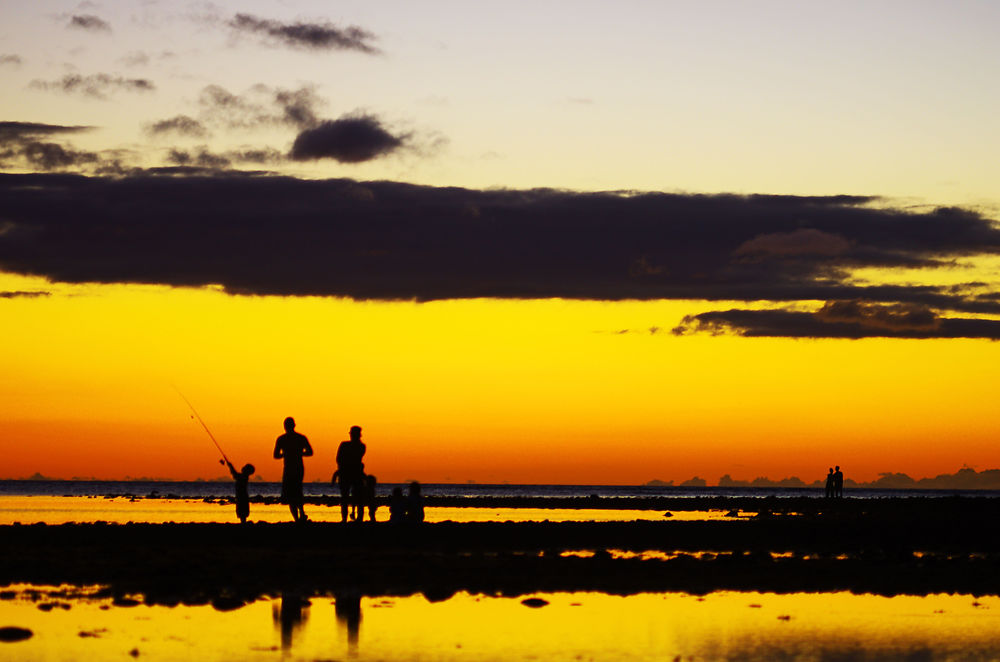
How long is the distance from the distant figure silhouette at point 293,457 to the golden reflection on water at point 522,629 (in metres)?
11.5

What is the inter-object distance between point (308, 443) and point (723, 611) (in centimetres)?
1441

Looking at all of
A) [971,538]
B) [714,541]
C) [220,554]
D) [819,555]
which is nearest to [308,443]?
[220,554]

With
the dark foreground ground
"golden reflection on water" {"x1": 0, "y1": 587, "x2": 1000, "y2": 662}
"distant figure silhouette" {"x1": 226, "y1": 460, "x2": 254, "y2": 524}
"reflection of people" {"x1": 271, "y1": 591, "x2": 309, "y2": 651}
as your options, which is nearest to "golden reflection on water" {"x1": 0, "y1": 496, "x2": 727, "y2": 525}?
"distant figure silhouette" {"x1": 226, "y1": 460, "x2": 254, "y2": 524}

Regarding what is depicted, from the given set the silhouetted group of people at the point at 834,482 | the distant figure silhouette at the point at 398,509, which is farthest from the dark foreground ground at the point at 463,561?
the silhouetted group of people at the point at 834,482

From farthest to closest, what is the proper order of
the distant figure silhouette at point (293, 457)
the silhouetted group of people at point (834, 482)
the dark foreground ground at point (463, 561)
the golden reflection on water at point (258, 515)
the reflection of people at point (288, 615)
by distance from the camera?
the silhouetted group of people at point (834, 482) → the golden reflection on water at point (258, 515) → the distant figure silhouette at point (293, 457) → the dark foreground ground at point (463, 561) → the reflection of people at point (288, 615)

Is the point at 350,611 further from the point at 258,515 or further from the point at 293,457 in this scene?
the point at 258,515

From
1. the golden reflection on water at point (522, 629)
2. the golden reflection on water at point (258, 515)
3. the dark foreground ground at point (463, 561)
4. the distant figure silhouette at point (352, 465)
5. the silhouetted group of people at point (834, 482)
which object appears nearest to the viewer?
the golden reflection on water at point (522, 629)

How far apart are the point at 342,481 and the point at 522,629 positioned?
1631 centimetres

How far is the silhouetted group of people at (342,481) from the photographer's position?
1119 inches

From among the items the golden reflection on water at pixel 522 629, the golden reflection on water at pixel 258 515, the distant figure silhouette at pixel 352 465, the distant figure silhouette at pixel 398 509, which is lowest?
the golden reflection on water at pixel 258 515

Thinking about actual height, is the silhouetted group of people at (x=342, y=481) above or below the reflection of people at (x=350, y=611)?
above

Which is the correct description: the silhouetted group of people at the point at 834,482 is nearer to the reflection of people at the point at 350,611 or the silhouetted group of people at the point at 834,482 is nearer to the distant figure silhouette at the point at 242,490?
the distant figure silhouette at the point at 242,490

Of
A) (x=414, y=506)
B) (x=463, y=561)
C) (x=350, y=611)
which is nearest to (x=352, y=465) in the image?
(x=414, y=506)

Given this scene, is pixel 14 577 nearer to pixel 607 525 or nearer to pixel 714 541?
pixel 714 541
